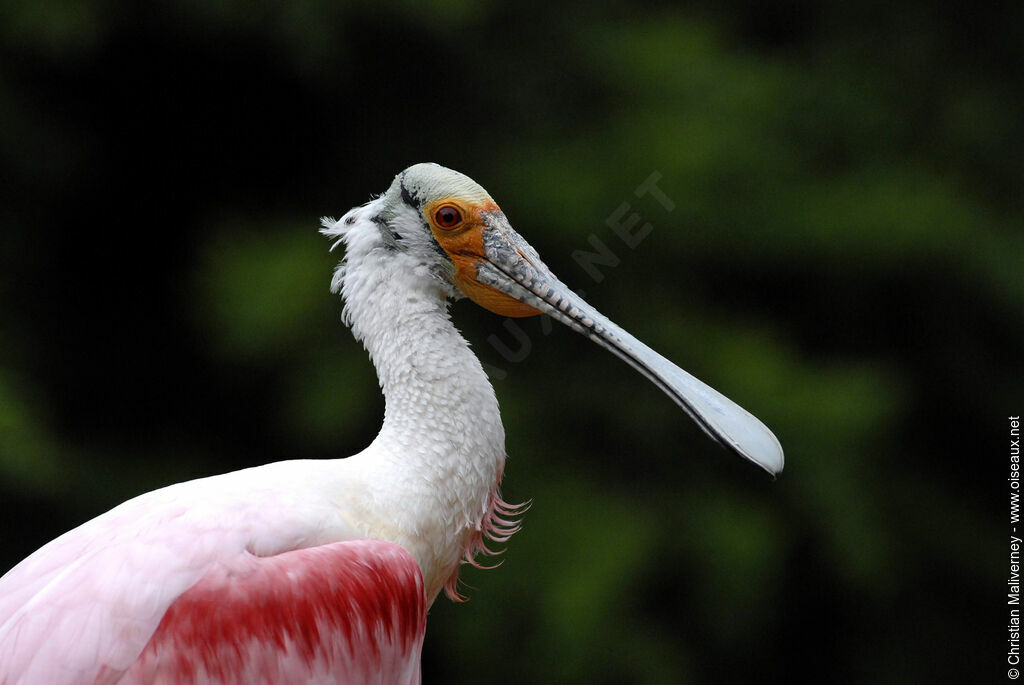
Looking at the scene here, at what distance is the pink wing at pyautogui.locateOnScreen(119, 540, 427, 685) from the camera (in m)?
1.85

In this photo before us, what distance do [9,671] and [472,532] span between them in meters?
0.75

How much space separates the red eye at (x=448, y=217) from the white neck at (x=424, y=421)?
0.08 m

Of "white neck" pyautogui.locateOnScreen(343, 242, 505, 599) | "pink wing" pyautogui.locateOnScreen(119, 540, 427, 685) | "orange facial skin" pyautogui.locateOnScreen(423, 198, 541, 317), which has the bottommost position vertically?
"pink wing" pyautogui.locateOnScreen(119, 540, 427, 685)

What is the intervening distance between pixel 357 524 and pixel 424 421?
8.0 inches

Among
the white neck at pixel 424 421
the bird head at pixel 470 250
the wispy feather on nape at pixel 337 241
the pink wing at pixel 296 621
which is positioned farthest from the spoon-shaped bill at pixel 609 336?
the pink wing at pixel 296 621

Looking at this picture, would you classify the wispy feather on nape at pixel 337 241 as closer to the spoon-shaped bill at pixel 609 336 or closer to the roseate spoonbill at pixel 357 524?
the roseate spoonbill at pixel 357 524

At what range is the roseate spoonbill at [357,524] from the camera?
181 cm

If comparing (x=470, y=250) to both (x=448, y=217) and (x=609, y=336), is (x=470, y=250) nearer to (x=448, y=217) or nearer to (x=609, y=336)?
(x=448, y=217)

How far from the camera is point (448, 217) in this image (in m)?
2.17

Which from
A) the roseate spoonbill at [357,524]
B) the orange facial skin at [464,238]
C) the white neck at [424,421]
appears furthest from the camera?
the orange facial skin at [464,238]

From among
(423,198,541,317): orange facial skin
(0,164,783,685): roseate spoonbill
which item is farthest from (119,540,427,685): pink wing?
(423,198,541,317): orange facial skin

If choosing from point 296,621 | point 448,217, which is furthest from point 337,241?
point 296,621

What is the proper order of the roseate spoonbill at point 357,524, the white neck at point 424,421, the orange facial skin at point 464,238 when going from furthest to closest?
1. the orange facial skin at point 464,238
2. the white neck at point 424,421
3. the roseate spoonbill at point 357,524

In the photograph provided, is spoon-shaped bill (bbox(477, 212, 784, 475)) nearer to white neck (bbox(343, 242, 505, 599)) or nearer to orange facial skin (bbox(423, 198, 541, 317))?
orange facial skin (bbox(423, 198, 541, 317))
